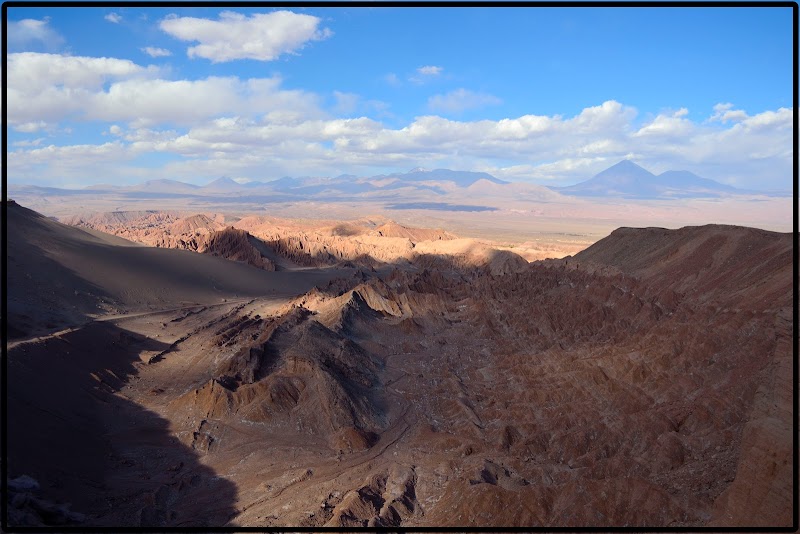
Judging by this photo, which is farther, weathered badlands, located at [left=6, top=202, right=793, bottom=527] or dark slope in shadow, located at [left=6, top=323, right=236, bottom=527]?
dark slope in shadow, located at [left=6, top=323, right=236, bottom=527]

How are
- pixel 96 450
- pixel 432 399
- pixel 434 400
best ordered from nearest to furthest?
pixel 96 450, pixel 434 400, pixel 432 399

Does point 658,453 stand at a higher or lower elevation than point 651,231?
lower

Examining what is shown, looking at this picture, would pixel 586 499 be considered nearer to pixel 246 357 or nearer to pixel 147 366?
pixel 246 357

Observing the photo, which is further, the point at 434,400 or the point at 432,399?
the point at 432,399

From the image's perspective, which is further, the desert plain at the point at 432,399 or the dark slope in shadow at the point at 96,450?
the dark slope in shadow at the point at 96,450

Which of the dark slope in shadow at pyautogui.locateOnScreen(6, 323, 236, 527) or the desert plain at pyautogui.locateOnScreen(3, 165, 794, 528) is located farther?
the dark slope in shadow at pyautogui.locateOnScreen(6, 323, 236, 527)

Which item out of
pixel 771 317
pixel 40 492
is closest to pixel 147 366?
pixel 40 492

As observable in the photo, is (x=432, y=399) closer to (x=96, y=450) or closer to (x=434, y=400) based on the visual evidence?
(x=434, y=400)

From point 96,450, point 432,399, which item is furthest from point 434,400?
point 96,450
